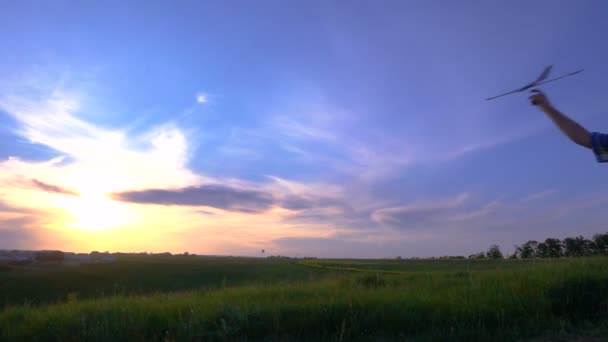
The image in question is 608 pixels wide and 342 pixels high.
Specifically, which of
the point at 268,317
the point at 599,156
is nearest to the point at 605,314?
the point at 599,156

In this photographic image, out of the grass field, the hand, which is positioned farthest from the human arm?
the grass field

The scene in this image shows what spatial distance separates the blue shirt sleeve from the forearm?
3 centimetres

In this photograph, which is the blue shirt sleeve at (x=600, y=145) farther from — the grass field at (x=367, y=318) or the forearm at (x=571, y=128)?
the grass field at (x=367, y=318)

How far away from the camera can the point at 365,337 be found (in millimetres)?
5117

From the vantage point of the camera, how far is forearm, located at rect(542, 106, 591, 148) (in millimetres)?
2775

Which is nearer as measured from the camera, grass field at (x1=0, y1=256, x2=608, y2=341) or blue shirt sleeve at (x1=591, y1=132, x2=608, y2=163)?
blue shirt sleeve at (x1=591, y1=132, x2=608, y2=163)

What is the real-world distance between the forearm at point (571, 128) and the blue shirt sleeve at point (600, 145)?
1.1 inches

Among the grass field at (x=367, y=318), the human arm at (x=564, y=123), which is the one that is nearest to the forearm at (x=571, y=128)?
the human arm at (x=564, y=123)

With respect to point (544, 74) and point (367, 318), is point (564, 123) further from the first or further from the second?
point (367, 318)

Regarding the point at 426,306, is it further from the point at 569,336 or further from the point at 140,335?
the point at 140,335

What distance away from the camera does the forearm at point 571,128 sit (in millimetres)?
2775

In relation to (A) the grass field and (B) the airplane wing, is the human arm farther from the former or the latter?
(A) the grass field

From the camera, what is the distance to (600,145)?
2.77m

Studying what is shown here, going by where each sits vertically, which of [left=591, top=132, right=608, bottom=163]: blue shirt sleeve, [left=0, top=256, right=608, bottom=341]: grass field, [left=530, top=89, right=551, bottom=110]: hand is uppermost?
[left=530, top=89, right=551, bottom=110]: hand
